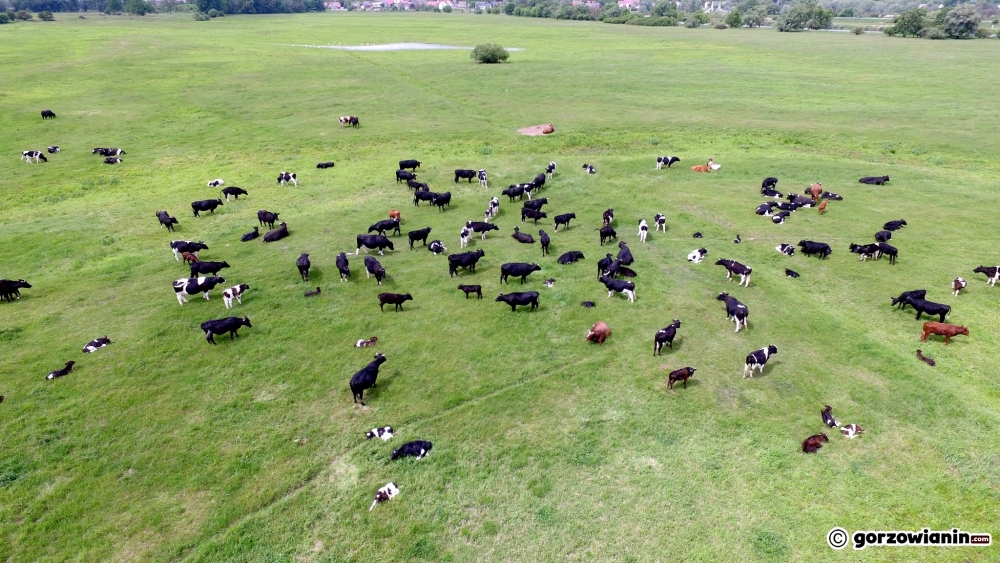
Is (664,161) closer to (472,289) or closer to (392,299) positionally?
(472,289)

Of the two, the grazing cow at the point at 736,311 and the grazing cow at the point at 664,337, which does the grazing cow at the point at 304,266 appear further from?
the grazing cow at the point at 736,311

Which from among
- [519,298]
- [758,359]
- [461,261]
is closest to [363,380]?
[519,298]

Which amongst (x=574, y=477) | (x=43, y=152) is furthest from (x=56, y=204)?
(x=574, y=477)

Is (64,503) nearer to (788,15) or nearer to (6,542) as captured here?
(6,542)

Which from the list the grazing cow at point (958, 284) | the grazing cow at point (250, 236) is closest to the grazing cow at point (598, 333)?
the grazing cow at point (958, 284)

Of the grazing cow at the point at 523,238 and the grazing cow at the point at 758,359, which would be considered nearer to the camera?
the grazing cow at the point at 758,359

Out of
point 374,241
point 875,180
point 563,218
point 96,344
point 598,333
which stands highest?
point 875,180
